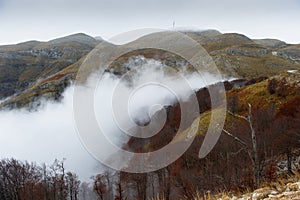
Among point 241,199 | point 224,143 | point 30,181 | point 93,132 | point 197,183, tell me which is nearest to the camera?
point 241,199

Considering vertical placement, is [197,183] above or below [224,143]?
below

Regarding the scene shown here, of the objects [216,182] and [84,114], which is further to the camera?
[216,182]

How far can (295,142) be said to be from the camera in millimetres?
41094

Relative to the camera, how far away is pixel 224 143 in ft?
166

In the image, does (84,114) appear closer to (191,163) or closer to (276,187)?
(276,187)

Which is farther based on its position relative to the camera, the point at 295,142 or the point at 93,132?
the point at 295,142

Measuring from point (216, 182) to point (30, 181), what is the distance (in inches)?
1793

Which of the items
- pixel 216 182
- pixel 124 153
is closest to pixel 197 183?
pixel 216 182

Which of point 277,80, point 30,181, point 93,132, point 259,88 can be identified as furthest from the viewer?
point 259,88

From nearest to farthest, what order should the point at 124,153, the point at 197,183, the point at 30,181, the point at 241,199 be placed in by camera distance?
the point at 241,199 < the point at 197,183 < the point at 30,181 < the point at 124,153

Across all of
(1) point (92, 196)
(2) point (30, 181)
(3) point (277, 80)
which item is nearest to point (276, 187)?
(2) point (30, 181)

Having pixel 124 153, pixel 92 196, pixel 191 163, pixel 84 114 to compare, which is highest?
pixel 84 114

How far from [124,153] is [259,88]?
4730 cm

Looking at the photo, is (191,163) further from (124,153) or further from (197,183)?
(124,153)
